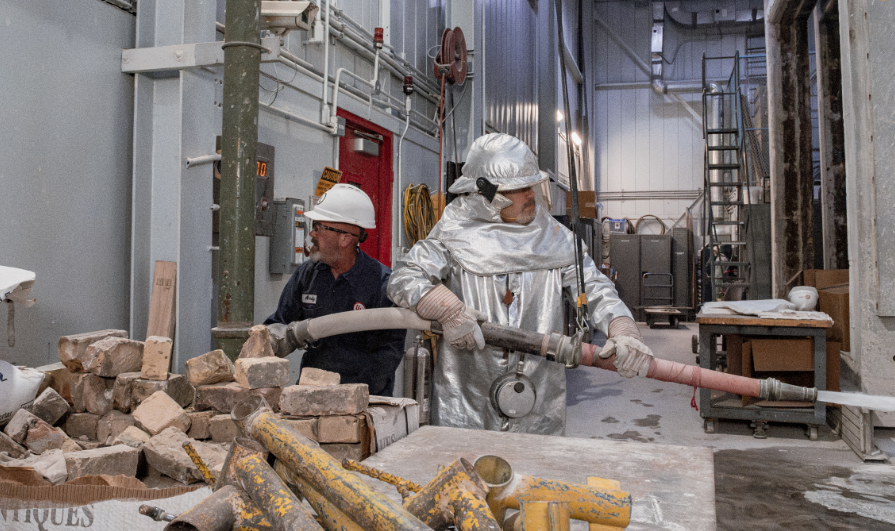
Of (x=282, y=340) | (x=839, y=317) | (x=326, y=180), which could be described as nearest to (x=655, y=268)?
(x=839, y=317)

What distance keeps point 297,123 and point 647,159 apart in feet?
48.2

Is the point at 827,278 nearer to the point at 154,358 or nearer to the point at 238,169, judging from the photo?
the point at 238,169

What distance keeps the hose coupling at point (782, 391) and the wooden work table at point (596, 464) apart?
1.58ft

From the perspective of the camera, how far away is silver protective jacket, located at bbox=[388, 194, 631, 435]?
110 inches

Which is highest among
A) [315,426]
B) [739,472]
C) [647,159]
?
[647,159]

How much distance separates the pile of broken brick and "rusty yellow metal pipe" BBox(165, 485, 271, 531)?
70 cm

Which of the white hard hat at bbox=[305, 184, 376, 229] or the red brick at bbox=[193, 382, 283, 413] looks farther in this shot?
the white hard hat at bbox=[305, 184, 376, 229]

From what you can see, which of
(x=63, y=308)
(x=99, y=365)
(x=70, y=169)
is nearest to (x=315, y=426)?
(x=99, y=365)

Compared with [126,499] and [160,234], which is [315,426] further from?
[160,234]

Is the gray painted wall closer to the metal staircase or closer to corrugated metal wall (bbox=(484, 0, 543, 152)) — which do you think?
corrugated metal wall (bbox=(484, 0, 543, 152))

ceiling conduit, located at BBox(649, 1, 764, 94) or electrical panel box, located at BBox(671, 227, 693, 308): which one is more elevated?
ceiling conduit, located at BBox(649, 1, 764, 94)

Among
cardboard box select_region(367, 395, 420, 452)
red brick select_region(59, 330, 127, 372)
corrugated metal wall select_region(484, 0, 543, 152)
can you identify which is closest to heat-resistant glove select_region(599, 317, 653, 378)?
cardboard box select_region(367, 395, 420, 452)

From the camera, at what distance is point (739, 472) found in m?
4.08

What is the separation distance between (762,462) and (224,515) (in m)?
4.19
